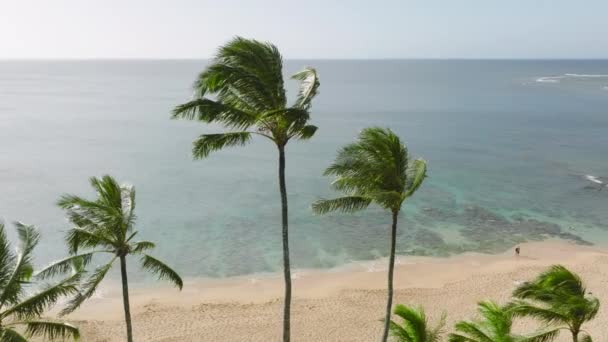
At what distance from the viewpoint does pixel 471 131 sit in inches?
3211

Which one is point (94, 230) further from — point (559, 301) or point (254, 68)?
point (559, 301)

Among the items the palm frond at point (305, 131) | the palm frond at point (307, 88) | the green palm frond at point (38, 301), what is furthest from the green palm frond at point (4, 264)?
the palm frond at point (307, 88)

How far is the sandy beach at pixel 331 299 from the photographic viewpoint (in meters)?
23.6

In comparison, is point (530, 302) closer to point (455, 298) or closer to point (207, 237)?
point (455, 298)

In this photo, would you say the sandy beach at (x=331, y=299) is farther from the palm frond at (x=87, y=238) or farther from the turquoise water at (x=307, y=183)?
the palm frond at (x=87, y=238)

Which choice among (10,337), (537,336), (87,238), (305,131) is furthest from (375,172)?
(10,337)

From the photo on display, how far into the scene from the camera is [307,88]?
39.9ft

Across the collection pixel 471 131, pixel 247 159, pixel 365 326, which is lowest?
pixel 365 326

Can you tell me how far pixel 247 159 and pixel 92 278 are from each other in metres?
50.5

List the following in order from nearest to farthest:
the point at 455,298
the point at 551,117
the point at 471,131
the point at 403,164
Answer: the point at 403,164 → the point at 455,298 → the point at 471,131 → the point at 551,117

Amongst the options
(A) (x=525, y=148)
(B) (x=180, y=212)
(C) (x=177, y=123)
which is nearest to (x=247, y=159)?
(B) (x=180, y=212)

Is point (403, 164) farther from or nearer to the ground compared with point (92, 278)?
farther from the ground

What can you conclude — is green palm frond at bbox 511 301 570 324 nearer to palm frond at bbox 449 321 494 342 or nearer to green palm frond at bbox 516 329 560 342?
green palm frond at bbox 516 329 560 342

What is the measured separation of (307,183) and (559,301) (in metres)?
41.6
